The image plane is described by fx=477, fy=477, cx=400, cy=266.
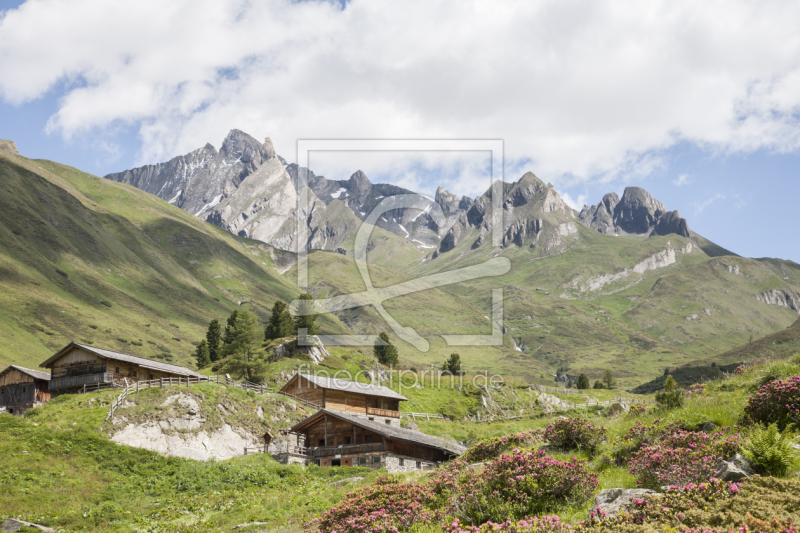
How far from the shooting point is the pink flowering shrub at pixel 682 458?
446 inches

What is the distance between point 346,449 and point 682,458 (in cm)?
3441

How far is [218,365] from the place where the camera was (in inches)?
2904

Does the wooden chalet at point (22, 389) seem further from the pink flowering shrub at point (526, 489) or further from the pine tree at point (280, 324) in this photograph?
the pink flowering shrub at point (526, 489)

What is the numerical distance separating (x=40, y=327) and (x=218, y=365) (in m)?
88.7

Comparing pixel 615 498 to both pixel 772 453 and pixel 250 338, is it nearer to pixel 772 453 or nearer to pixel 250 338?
pixel 772 453

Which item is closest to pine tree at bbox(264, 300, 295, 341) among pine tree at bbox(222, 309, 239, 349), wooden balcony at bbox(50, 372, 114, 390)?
pine tree at bbox(222, 309, 239, 349)

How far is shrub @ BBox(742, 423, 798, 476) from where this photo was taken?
33.9 feet

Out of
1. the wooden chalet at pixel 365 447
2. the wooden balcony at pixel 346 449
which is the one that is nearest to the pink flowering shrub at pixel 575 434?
the wooden chalet at pixel 365 447

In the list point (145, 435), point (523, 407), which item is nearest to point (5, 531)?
point (145, 435)

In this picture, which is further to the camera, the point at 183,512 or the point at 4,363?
the point at 4,363

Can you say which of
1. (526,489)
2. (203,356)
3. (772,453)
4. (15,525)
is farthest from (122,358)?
(772,453)

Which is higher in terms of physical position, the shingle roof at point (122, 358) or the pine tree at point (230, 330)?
the pine tree at point (230, 330)

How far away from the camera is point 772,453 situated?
10383 mm

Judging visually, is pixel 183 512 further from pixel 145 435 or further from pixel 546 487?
pixel 546 487
